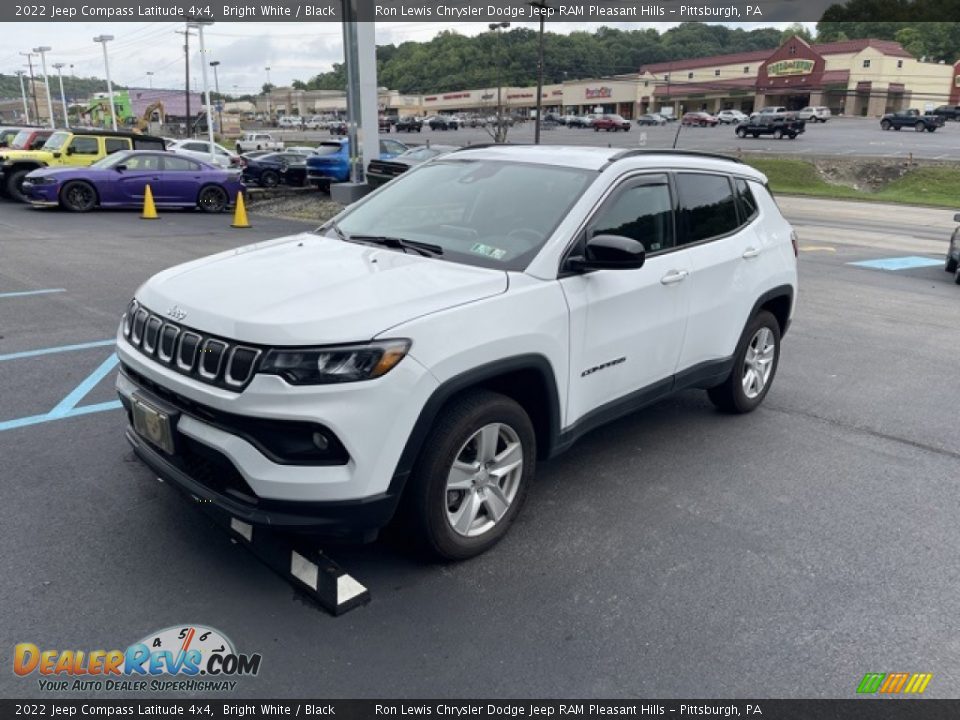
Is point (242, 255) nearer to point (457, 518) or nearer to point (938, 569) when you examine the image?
point (457, 518)

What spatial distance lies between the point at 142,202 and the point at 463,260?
1656cm

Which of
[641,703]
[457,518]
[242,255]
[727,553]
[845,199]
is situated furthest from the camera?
[845,199]

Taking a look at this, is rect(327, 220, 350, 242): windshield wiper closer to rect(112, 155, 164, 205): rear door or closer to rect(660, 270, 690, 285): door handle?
rect(660, 270, 690, 285): door handle

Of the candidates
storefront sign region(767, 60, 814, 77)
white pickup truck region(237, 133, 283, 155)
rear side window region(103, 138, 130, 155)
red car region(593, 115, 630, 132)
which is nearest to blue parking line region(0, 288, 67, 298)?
rear side window region(103, 138, 130, 155)

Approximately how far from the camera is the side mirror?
138 inches

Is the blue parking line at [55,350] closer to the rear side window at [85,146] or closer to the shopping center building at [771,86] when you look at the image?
the rear side window at [85,146]

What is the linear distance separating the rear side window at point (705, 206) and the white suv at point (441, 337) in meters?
0.02

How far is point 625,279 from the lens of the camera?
12.9ft

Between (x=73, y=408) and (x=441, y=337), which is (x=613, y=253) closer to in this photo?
(x=441, y=337)

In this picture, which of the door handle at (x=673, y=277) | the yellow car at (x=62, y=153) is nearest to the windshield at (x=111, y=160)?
the yellow car at (x=62, y=153)

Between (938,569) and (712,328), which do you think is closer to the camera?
(938,569)

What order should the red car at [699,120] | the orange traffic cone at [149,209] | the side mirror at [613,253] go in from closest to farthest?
1. the side mirror at [613,253]
2. the orange traffic cone at [149,209]
3. the red car at [699,120]

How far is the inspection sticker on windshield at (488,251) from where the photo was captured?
3.66 metres

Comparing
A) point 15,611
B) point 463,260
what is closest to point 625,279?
point 463,260
